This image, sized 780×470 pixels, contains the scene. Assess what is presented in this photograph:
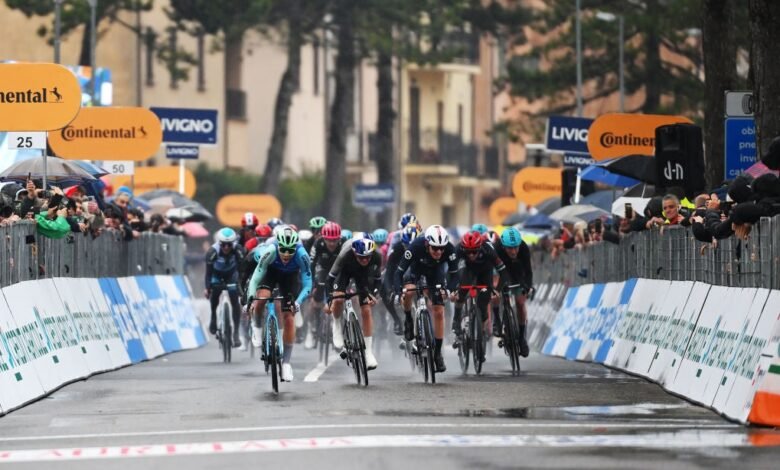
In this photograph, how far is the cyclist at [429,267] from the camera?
24266 millimetres

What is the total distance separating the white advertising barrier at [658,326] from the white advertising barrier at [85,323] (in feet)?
20.0

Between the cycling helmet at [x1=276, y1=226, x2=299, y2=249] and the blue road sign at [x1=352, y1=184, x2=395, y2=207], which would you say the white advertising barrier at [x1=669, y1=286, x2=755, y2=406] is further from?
the blue road sign at [x1=352, y1=184, x2=395, y2=207]

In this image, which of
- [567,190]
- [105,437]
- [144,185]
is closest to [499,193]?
[144,185]

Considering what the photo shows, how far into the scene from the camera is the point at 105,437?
54.6 ft

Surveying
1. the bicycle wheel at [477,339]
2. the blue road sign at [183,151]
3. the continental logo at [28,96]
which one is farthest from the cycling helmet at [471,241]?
the blue road sign at [183,151]

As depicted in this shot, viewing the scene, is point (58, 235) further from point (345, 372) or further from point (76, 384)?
point (345, 372)

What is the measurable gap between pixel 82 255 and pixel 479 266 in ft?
16.4

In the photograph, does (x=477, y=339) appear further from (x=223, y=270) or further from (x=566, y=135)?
(x=566, y=135)

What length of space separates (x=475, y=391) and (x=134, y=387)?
3686 millimetres

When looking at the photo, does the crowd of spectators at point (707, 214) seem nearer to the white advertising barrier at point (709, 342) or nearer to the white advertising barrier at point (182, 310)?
the white advertising barrier at point (709, 342)

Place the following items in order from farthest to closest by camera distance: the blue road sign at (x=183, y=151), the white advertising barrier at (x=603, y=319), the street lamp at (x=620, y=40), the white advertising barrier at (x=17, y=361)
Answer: the street lamp at (x=620, y=40)
the blue road sign at (x=183, y=151)
the white advertising barrier at (x=603, y=319)
the white advertising barrier at (x=17, y=361)

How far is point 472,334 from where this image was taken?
26.0m

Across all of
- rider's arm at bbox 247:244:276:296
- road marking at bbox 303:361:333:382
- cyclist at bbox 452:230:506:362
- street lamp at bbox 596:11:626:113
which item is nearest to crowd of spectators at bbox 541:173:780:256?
cyclist at bbox 452:230:506:362

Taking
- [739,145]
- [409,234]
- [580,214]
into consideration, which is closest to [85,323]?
[409,234]
